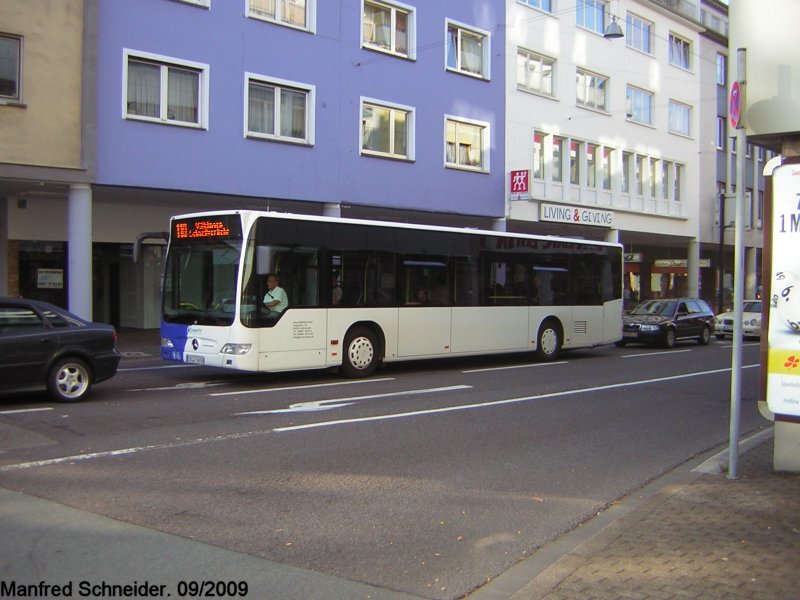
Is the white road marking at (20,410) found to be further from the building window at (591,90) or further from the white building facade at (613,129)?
the building window at (591,90)

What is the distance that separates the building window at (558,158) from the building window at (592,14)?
5.16 m

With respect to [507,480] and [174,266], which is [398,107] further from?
[507,480]

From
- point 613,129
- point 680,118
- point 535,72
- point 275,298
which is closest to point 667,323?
point 535,72

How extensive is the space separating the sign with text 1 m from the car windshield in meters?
19.1

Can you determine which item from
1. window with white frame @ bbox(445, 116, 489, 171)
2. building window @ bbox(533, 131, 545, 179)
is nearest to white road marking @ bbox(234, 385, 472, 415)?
window with white frame @ bbox(445, 116, 489, 171)

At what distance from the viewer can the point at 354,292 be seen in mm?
14758

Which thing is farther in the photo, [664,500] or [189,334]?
[189,334]

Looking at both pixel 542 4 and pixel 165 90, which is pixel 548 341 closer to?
pixel 165 90

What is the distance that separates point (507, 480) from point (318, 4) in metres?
19.2

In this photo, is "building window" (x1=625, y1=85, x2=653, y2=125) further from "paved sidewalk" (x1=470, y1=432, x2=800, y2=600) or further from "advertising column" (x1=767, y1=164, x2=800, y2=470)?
"paved sidewalk" (x1=470, y1=432, x2=800, y2=600)

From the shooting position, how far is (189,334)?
13.6 m

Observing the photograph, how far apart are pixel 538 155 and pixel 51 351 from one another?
77.4ft

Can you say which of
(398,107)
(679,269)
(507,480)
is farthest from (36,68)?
(679,269)

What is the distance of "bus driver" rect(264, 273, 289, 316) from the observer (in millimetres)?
13242
